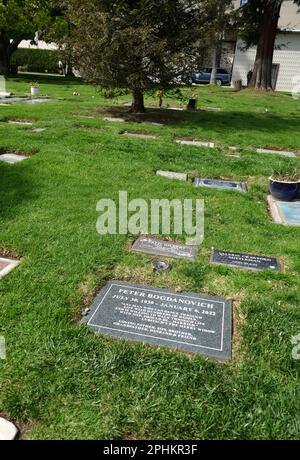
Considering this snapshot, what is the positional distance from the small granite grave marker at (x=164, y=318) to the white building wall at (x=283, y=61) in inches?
1558

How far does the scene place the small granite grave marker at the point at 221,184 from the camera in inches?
258

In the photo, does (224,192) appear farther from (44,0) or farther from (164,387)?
(44,0)

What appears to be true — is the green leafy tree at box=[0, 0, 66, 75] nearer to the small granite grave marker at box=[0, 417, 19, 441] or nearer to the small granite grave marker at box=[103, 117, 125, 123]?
the small granite grave marker at box=[103, 117, 125, 123]

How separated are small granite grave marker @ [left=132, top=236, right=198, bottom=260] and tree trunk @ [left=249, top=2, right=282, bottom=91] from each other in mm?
23384

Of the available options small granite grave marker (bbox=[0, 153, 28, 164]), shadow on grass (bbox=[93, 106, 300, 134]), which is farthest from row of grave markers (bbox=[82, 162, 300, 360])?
shadow on grass (bbox=[93, 106, 300, 134])

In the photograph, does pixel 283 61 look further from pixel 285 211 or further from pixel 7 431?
pixel 7 431

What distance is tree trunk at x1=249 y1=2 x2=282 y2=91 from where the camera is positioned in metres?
23.9

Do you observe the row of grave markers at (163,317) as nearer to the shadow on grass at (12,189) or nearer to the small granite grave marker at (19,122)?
the shadow on grass at (12,189)

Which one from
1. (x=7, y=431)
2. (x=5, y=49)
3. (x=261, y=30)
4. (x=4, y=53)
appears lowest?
(x=7, y=431)

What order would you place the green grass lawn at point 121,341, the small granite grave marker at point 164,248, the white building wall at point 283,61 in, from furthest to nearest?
the white building wall at point 283,61 → the small granite grave marker at point 164,248 → the green grass lawn at point 121,341

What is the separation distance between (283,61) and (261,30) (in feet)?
53.2

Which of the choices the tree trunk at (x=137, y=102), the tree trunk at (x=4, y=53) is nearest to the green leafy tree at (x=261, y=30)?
the tree trunk at (x=137, y=102)

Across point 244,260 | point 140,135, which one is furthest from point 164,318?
point 140,135

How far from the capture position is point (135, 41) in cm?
1071
